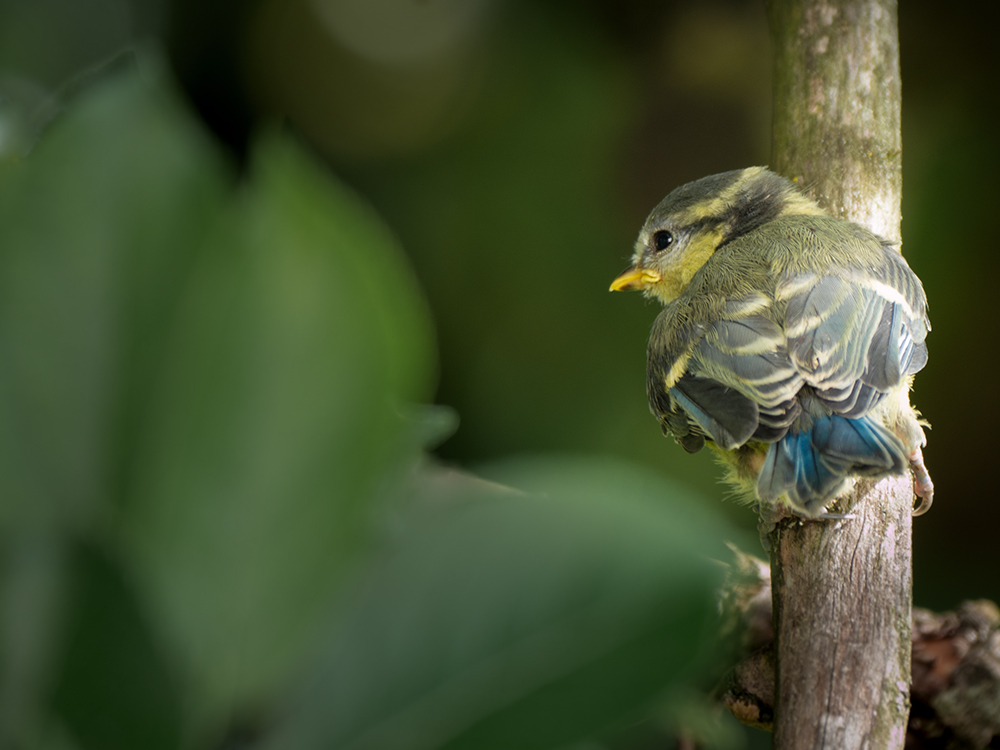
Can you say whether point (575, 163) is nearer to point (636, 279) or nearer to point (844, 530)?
point (636, 279)

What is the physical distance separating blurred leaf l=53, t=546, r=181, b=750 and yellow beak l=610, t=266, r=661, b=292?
1.26m

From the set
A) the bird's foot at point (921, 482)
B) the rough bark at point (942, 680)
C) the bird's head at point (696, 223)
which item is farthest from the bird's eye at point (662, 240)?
the rough bark at point (942, 680)

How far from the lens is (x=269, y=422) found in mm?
109

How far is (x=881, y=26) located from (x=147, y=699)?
1120 millimetres

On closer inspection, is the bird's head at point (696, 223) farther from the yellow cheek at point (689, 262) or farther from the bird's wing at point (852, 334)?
the bird's wing at point (852, 334)

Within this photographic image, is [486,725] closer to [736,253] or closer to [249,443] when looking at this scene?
[249,443]

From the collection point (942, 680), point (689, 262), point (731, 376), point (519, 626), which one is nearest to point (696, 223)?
point (689, 262)

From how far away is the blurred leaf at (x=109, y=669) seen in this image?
0.31 feet

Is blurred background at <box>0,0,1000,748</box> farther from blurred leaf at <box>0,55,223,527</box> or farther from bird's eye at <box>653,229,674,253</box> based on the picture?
blurred leaf at <box>0,55,223,527</box>

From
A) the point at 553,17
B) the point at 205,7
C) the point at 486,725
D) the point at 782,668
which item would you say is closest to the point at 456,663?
the point at 486,725

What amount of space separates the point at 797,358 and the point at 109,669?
2.84ft

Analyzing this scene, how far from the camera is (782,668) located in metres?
0.67

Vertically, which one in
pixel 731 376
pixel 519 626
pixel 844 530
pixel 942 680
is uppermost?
pixel 519 626

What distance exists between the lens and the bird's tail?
30.6 inches
